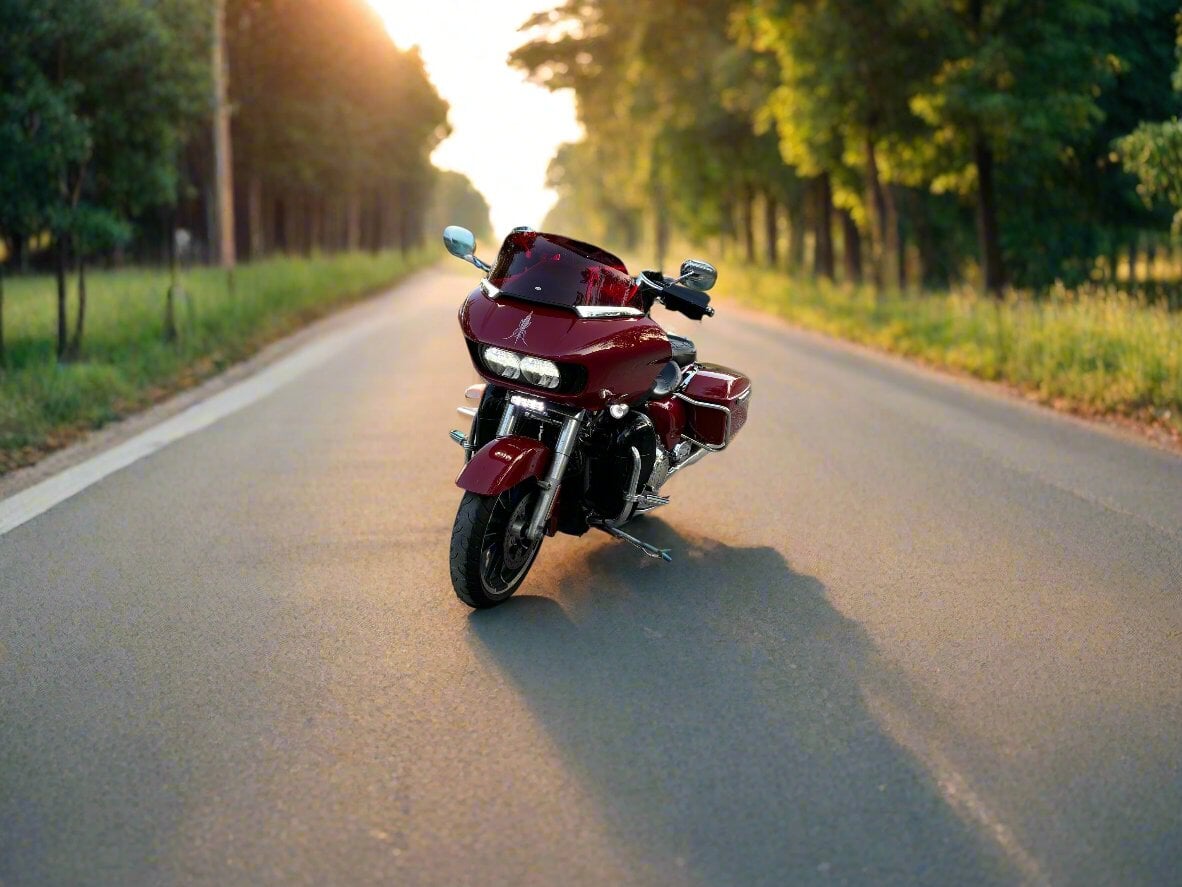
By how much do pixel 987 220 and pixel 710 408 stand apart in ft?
62.2

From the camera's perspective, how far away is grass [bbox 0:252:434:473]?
10773 mm

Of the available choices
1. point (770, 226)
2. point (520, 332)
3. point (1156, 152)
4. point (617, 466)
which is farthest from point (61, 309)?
point (770, 226)

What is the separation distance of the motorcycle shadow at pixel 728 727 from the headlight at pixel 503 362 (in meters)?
1.05

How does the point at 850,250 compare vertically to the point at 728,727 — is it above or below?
above

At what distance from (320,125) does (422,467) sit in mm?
36636

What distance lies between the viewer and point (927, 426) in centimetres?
1120

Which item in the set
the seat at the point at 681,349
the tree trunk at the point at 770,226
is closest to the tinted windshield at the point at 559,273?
the seat at the point at 681,349

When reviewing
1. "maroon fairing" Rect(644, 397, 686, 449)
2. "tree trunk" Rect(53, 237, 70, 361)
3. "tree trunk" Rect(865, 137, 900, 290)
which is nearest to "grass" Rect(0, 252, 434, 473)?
"tree trunk" Rect(53, 237, 70, 361)

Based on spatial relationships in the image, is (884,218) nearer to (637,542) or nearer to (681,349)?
(681,349)

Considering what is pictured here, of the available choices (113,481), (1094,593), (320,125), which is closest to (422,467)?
(113,481)

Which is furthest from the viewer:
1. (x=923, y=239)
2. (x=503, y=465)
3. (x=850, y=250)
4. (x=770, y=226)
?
(x=770, y=226)

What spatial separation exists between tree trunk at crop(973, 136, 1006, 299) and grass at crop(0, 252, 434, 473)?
13.0 metres

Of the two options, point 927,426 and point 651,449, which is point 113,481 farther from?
point 927,426

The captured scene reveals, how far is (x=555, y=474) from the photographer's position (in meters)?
5.54
